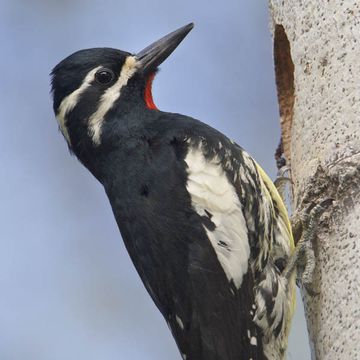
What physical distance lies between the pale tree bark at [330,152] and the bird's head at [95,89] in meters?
0.71

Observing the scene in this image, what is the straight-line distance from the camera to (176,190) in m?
3.68

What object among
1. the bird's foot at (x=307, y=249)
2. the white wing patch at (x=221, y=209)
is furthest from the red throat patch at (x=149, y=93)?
the bird's foot at (x=307, y=249)

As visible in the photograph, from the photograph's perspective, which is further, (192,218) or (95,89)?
(95,89)

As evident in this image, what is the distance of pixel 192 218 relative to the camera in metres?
3.64

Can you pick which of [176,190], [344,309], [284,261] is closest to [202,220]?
[176,190]

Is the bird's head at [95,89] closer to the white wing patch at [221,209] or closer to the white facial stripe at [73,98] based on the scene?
the white facial stripe at [73,98]

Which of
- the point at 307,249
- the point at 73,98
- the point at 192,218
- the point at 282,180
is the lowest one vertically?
the point at 307,249

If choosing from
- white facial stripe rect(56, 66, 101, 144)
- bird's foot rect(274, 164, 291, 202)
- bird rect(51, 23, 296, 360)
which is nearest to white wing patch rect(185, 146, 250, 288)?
bird rect(51, 23, 296, 360)

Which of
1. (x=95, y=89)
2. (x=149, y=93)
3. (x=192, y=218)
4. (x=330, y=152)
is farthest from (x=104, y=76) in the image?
(x=330, y=152)

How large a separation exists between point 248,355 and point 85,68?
4.59 feet

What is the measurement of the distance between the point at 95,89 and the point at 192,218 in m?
0.82

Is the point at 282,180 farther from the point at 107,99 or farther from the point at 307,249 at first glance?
the point at 107,99

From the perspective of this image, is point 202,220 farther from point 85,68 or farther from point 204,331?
point 85,68

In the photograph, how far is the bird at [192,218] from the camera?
356 cm
